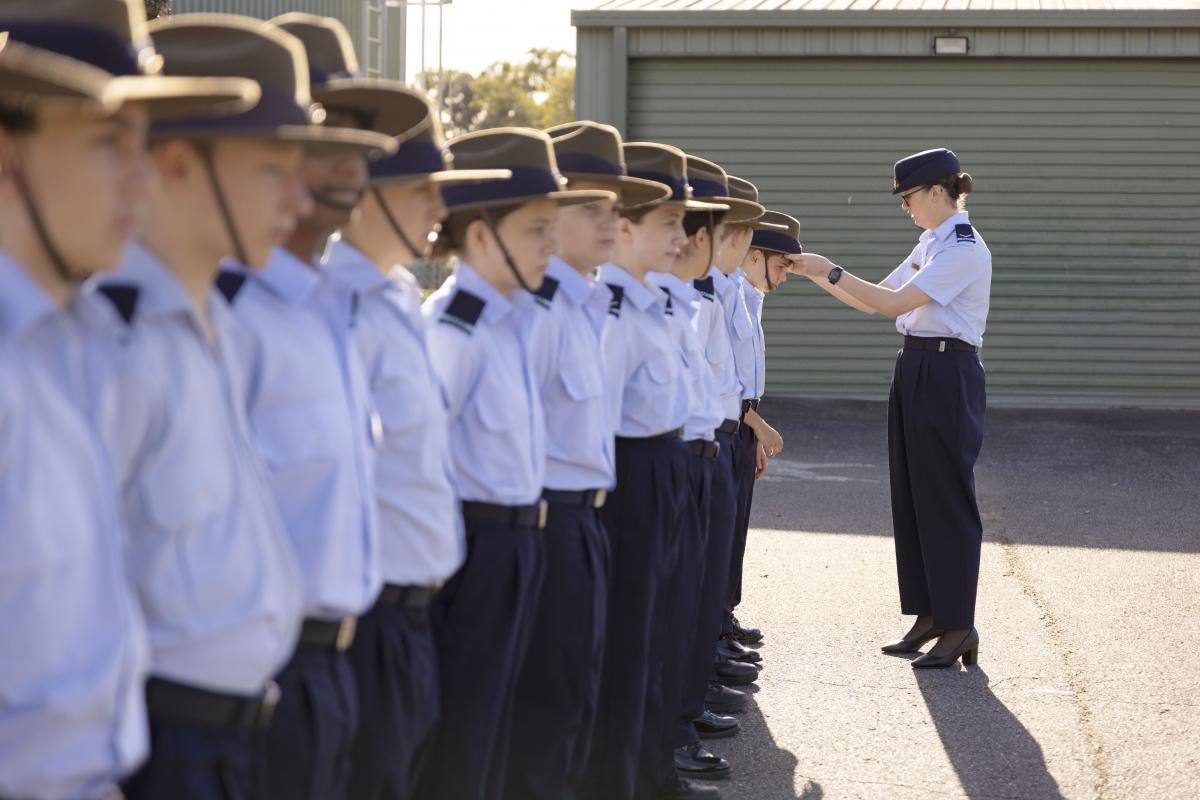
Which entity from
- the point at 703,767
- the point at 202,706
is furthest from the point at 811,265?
the point at 202,706

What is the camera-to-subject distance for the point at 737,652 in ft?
21.8

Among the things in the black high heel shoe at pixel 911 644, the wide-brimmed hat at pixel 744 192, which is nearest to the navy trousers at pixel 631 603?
the wide-brimmed hat at pixel 744 192

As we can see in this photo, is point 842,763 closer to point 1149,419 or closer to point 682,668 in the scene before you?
point 682,668

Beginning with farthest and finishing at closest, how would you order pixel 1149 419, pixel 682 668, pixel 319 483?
pixel 1149 419 → pixel 682 668 → pixel 319 483

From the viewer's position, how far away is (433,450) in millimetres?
3170

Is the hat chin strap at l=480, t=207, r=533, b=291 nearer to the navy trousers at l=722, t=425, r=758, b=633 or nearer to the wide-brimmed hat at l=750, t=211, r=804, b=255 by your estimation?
the navy trousers at l=722, t=425, r=758, b=633

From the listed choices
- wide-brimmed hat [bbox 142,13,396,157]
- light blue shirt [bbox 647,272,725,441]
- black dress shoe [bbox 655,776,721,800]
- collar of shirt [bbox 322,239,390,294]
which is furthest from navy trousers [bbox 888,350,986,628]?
wide-brimmed hat [bbox 142,13,396,157]

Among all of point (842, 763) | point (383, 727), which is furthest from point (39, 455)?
point (842, 763)

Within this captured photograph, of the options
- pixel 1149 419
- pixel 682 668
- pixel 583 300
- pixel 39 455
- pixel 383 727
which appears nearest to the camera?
pixel 39 455

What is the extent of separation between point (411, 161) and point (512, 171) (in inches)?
23.7

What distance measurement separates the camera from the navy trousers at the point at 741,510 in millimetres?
6840

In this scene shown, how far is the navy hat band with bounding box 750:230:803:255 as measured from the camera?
7.17 meters

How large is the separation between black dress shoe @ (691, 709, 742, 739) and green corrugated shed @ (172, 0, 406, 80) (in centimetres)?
1646

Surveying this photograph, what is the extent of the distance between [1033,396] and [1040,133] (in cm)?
258
